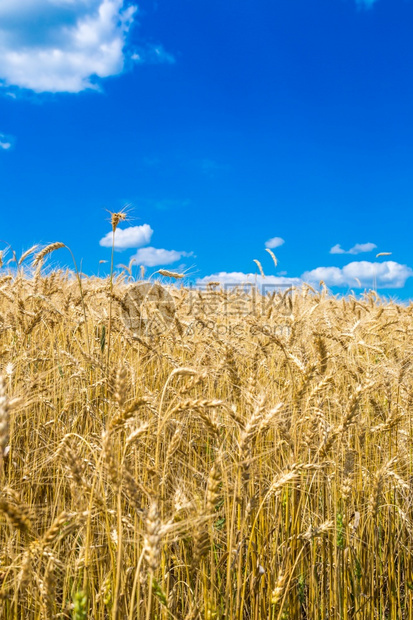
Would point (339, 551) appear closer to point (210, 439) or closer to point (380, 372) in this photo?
point (210, 439)

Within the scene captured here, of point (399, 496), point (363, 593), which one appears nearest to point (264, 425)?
point (363, 593)

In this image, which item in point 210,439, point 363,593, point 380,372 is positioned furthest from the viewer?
point 380,372

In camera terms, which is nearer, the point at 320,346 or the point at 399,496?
the point at 320,346

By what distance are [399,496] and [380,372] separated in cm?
68

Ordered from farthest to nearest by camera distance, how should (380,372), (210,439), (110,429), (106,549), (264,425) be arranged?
1. (380,372)
2. (210,439)
3. (106,549)
4. (264,425)
5. (110,429)

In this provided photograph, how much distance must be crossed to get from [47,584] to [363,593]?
127 cm

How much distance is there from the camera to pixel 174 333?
306cm

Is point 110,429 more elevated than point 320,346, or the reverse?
point 320,346

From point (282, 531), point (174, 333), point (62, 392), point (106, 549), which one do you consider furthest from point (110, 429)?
point (174, 333)

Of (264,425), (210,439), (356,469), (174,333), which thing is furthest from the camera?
(174,333)

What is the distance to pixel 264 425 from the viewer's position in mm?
1205

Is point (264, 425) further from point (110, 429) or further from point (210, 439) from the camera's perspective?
point (210, 439)

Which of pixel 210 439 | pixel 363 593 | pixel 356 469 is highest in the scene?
pixel 210 439

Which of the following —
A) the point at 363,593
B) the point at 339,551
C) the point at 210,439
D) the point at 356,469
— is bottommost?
the point at 363,593
